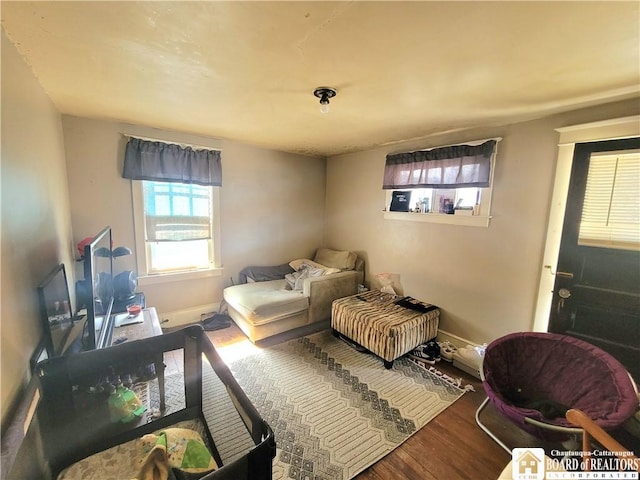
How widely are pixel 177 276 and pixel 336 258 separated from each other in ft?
6.77

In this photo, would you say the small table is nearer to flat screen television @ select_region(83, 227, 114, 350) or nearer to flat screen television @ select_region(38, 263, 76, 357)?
flat screen television @ select_region(83, 227, 114, 350)

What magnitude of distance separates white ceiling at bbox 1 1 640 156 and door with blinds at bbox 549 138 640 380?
46 cm

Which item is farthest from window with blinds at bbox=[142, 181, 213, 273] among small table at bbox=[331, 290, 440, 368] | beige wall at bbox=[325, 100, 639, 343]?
beige wall at bbox=[325, 100, 639, 343]

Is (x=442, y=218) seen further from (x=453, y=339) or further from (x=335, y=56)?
(x=335, y=56)

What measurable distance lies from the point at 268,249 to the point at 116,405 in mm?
2608

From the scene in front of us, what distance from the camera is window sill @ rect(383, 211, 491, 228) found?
2520 millimetres

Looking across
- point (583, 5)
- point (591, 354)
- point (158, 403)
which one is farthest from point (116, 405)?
point (591, 354)

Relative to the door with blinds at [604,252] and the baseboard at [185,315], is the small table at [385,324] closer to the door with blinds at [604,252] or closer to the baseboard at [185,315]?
the door with blinds at [604,252]

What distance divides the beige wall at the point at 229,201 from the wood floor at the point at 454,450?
8.85 feet

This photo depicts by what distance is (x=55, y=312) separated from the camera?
1.39m

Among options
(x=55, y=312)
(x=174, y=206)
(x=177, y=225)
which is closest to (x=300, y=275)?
(x=177, y=225)

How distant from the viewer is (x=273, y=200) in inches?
149

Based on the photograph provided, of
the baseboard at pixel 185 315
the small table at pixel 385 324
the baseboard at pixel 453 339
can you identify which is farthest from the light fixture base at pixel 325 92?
the baseboard at pixel 185 315

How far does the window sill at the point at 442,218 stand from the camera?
2.52 metres
